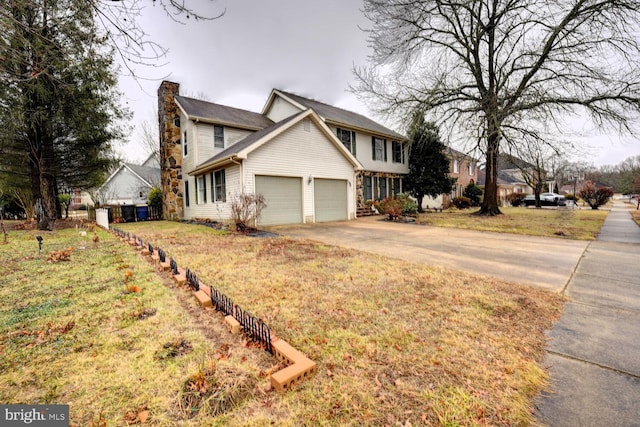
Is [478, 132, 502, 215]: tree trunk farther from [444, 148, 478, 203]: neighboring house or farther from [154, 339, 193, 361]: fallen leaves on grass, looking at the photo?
[154, 339, 193, 361]: fallen leaves on grass

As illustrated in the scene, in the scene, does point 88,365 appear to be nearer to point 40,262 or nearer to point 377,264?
point 377,264

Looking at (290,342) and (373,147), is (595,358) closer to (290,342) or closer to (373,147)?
(290,342)

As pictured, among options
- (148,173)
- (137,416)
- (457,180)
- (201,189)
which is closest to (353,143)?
(201,189)

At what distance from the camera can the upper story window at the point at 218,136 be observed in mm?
14289

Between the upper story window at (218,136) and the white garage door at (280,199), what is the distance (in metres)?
5.10

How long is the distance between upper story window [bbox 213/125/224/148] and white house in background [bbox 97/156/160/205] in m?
13.8

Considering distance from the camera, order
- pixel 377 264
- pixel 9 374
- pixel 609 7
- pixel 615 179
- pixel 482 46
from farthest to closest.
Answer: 1. pixel 615 179
2. pixel 482 46
3. pixel 609 7
4. pixel 377 264
5. pixel 9 374

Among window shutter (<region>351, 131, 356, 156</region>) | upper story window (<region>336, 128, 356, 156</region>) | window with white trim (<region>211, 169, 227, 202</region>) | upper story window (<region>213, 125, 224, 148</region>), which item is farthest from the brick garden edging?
window shutter (<region>351, 131, 356, 156</region>)

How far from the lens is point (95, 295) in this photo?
344cm

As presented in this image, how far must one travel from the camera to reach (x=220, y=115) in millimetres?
14867

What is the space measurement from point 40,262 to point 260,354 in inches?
223

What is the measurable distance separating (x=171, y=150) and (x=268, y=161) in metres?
7.63

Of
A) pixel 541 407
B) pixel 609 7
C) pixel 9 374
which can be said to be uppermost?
pixel 609 7

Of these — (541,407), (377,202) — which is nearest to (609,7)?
(377,202)
